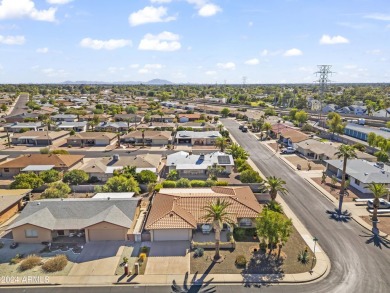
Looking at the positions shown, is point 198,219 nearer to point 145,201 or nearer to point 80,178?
point 145,201

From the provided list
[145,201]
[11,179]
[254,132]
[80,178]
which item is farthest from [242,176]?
[254,132]

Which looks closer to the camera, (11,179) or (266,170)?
(11,179)

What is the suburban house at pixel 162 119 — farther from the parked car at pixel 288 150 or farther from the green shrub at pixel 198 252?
the green shrub at pixel 198 252

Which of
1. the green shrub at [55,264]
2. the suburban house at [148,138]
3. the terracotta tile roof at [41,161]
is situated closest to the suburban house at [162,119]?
the suburban house at [148,138]

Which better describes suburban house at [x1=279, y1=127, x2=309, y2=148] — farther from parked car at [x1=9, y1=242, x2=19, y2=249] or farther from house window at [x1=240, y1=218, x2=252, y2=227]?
parked car at [x1=9, y1=242, x2=19, y2=249]

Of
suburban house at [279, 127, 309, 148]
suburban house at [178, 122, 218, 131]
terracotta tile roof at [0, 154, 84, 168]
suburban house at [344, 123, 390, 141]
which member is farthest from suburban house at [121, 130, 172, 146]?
suburban house at [344, 123, 390, 141]

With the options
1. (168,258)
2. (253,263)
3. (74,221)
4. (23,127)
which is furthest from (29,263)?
(23,127)

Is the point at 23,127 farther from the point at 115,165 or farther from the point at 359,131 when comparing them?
the point at 359,131
